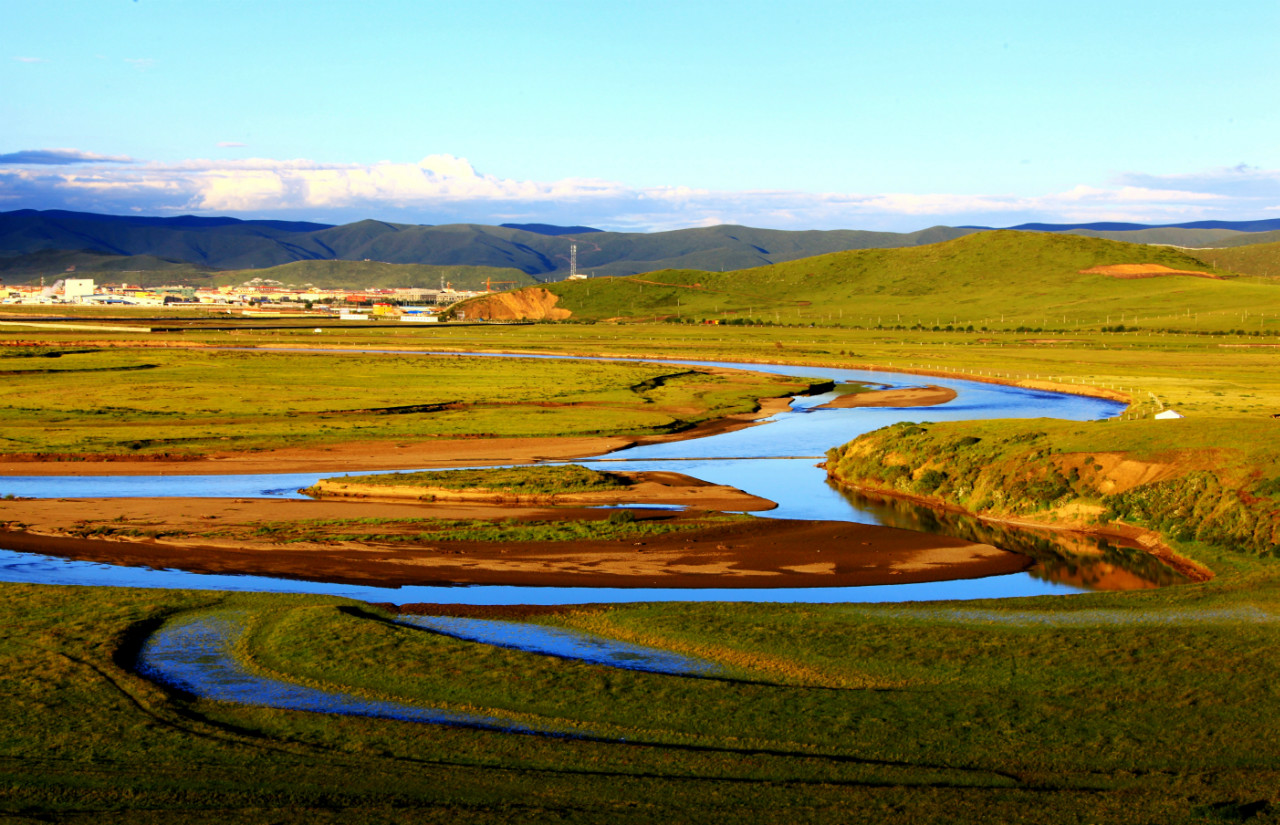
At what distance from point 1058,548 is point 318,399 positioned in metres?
54.1

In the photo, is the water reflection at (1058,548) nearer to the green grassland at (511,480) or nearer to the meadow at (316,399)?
the green grassland at (511,480)

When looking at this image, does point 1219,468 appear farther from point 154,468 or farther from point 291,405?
point 291,405

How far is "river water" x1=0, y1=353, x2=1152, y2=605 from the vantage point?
29.2 m

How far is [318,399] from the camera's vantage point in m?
76.2

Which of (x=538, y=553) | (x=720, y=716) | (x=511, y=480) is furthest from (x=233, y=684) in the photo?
(x=511, y=480)

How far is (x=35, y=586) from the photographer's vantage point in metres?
27.1

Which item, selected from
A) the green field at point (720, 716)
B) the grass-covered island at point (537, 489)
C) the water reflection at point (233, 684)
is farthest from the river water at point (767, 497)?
the water reflection at point (233, 684)

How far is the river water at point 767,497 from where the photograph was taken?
1152 inches

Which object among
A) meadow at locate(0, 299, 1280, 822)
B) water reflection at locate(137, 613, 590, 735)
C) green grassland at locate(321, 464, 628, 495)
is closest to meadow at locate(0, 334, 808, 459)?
green grassland at locate(321, 464, 628, 495)

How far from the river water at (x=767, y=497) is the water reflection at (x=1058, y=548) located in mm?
59

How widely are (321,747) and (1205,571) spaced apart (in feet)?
80.1

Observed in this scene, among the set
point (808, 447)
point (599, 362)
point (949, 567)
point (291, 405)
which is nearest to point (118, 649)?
point (949, 567)

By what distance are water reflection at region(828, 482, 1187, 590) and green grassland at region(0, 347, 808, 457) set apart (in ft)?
76.5

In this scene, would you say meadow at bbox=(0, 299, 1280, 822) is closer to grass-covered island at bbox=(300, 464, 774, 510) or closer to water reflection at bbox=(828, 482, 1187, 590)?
water reflection at bbox=(828, 482, 1187, 590)
